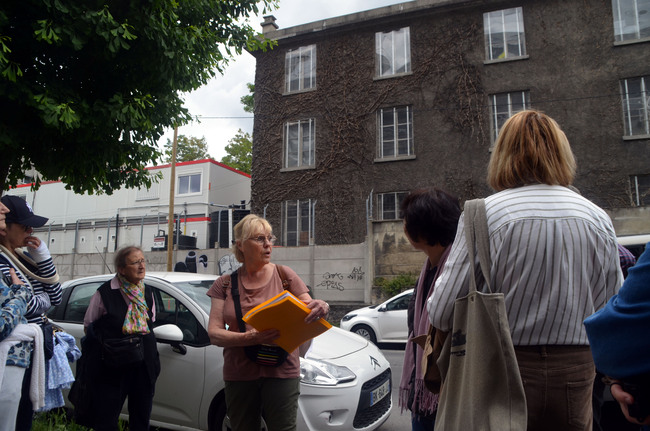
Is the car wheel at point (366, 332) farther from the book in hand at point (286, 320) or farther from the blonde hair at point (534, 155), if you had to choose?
the blonde hair at point (534, 155)

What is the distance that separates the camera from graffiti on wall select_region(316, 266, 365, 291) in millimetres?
16312

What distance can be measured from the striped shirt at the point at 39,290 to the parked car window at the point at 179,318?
1.36m

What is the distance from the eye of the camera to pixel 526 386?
1714mm

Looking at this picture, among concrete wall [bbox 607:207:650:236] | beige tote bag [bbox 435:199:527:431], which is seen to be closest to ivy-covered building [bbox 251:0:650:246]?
concrete wall [bbox 607:207:650:236]

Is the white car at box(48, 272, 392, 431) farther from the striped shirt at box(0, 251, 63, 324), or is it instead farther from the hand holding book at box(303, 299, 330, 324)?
the hand holding book at box(303, 299, 330, 324)

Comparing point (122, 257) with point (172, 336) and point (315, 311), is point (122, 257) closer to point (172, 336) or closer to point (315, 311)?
point (172, 336)

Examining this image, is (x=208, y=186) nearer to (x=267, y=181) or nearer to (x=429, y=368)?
(x=267, y=181)

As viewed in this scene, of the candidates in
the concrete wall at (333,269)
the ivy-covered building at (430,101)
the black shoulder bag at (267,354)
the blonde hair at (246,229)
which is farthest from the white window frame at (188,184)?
the black shoulder bag at (267,354)

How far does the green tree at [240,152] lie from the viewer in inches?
1431

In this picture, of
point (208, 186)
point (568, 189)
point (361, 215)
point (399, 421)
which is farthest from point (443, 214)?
point (208, 186)

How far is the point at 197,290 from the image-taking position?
5.01 metres

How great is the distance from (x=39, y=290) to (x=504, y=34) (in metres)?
17.5

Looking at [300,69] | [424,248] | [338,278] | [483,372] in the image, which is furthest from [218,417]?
[300,69]

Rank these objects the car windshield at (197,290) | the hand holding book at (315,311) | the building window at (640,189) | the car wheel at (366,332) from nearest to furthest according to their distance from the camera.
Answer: the hand holding book at (315,311) → the car windshield at (197,290) → the car wheel at (366,332) → the building window at (640,189)
